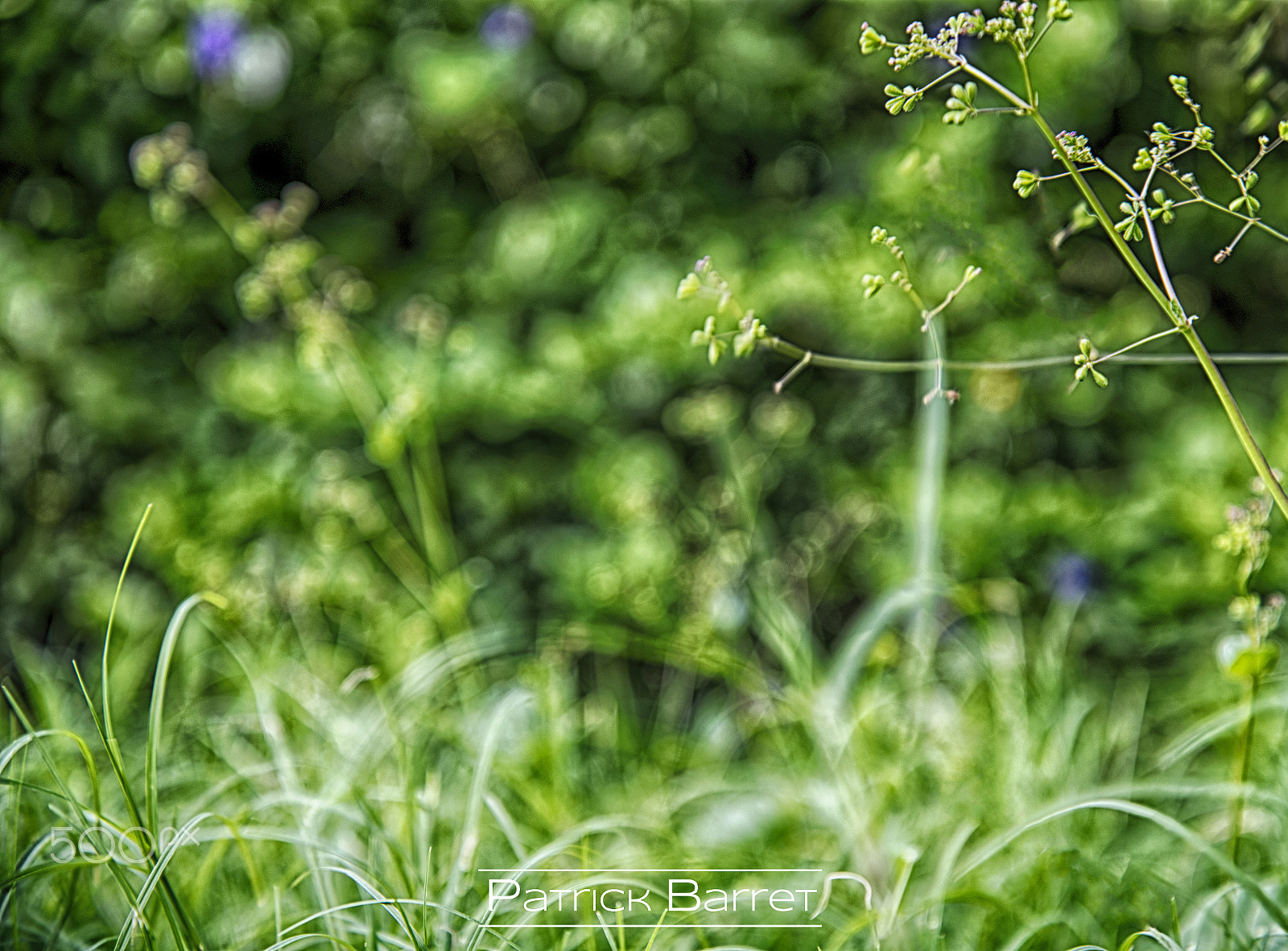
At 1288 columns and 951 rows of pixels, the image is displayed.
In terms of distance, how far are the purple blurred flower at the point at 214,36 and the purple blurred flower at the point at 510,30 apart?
1.15 ft

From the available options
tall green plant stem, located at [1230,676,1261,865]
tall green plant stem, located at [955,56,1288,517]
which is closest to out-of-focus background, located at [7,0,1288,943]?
tall green plant stem, located at [1230,676,1261,865]

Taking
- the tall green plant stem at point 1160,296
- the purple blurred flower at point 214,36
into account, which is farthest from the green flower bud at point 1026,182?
the purple blurred flower at point 214,36

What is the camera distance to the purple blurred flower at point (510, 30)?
51.4 inches

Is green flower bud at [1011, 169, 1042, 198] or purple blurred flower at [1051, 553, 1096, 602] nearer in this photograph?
green flower bud at [1011, 169, 1042, 198]

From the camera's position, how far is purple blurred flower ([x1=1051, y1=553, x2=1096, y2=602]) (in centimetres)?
122

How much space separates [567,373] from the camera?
1322 mm

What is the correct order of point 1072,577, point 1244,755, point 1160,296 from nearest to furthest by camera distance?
1. point 1160,296
2. point 1244,755
3. point 1072,577

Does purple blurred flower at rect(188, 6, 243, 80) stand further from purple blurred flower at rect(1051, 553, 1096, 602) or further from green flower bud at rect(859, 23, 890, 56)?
purple blurred flower at rect(1051, 553, 1096, 602)

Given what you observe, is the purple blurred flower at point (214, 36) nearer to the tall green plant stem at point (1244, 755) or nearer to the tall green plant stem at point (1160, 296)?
the tall green plant stem at point (1160, 296)

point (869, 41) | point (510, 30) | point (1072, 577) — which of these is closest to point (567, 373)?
point (510, 30)

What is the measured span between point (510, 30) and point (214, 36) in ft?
1.36

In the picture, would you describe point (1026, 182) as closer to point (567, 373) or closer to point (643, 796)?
point (643, 796)

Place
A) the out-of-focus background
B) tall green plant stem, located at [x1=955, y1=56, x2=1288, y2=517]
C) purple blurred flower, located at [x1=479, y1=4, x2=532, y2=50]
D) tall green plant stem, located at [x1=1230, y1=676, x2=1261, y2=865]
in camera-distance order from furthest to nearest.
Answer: purple blurred flower, located at [x1=479, y1=4, x2=532, y2=50] < the out-of-focus background < tall green plant stem, located at [x1=1230, y1=676, x2=1261, y2=865] < tall green plant stem, located at [x1=955, y1=56, x2=1288, y2=517]

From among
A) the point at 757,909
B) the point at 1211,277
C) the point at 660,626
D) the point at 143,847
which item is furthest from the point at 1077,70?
the point at 143,847
